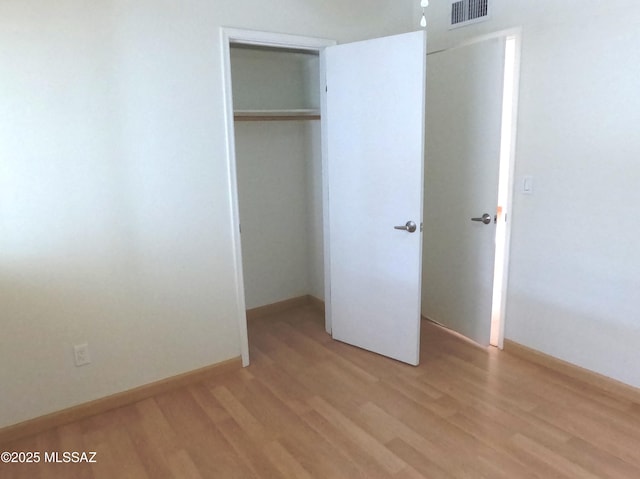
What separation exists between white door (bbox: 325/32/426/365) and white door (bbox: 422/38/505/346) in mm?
535

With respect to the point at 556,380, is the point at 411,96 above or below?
above

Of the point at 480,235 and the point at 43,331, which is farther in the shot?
the point at 480,235

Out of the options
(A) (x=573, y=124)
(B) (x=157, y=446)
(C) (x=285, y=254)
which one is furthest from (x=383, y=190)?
(B) (x=157, y=446)

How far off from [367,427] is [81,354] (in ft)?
5.20

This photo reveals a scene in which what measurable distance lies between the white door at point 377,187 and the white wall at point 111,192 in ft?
1.86

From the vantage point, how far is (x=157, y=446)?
2283mm

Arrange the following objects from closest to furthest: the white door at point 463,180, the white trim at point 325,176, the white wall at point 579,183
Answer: the white wall at point 579,183, the white door at point 463,180, the white trim at point 325,176

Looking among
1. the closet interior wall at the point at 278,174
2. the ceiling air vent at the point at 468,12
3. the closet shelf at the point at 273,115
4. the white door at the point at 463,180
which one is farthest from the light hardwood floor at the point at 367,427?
the ceiling air vent at the point at 468,12

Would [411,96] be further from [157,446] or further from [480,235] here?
[157,446]

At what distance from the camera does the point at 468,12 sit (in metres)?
3.07

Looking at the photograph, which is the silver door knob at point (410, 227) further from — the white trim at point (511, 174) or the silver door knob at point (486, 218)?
the white trim at point (511, 174)

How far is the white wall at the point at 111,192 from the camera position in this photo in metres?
2.22

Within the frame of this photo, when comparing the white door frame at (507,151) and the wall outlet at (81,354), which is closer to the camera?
the wall outlet at (81,354)

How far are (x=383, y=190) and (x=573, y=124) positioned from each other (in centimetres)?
113
